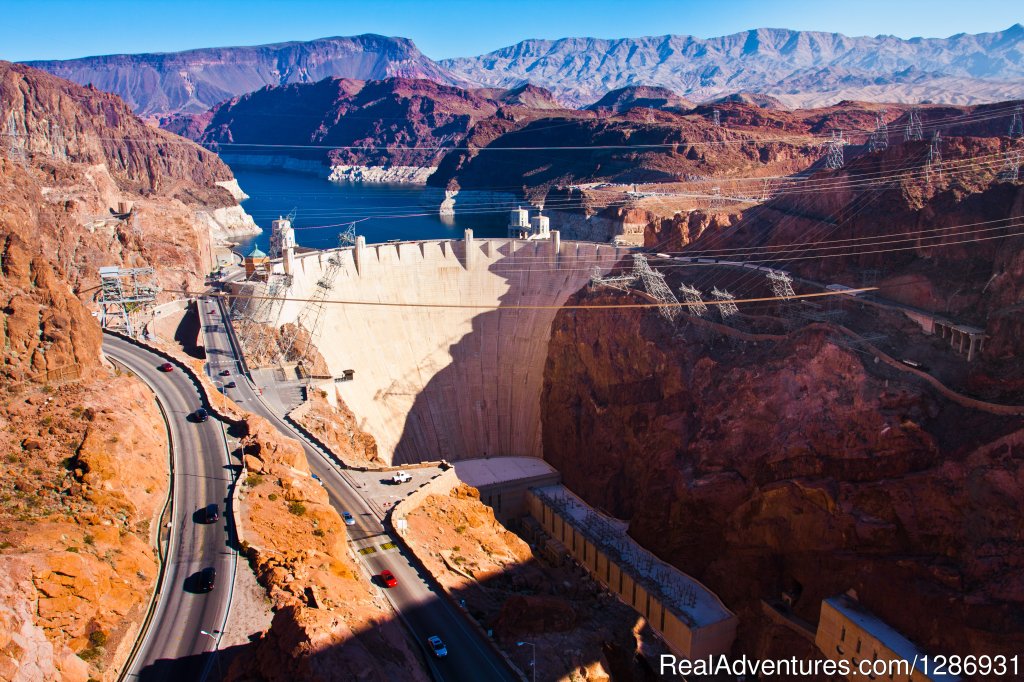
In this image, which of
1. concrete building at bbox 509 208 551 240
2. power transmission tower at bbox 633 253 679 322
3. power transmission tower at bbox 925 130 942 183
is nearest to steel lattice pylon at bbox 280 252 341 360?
power transmission tower at bbox 633 253 679 322

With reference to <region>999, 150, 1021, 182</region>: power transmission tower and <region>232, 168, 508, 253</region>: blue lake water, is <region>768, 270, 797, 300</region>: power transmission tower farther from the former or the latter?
<region>232, 168, 508, 253</region>: blue lake water

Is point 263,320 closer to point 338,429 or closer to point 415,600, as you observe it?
point 338,429

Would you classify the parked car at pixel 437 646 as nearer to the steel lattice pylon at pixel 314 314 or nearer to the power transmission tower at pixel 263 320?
the power transmission tower at pixel 263 320

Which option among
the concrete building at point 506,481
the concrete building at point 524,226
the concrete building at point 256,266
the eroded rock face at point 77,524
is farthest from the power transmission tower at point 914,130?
the eroded rock face at point 77,524

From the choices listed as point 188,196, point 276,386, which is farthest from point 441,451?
point 188,196

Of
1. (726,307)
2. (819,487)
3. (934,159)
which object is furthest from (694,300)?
(819,487)

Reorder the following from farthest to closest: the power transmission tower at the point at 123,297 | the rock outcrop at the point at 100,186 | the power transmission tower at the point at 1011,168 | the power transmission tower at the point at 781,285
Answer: the rock outcrop at the point at 100,186 < the power transmission tower at the point at 123,297 < the power transmission tower at the point at 781,285 < the power transmission tower at the point at 1011,168
